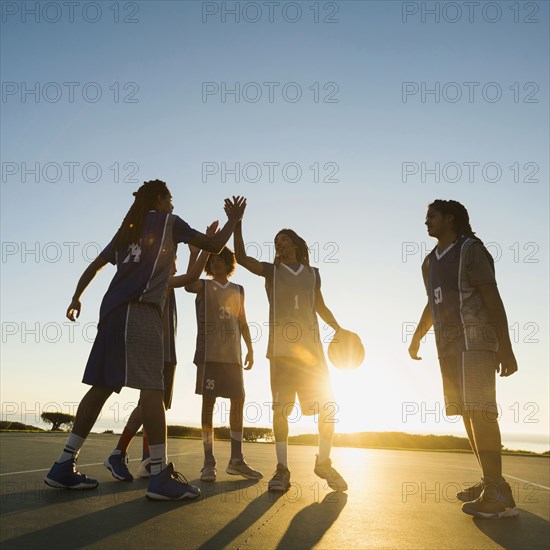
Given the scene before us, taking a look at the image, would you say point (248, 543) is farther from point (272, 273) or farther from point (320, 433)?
point (272, 273)

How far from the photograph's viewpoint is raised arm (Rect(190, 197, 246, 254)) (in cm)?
439

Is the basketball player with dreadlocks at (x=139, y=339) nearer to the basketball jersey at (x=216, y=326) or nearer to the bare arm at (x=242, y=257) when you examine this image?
the bare arm at (x=242, y=257)

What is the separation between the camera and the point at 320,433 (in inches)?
209

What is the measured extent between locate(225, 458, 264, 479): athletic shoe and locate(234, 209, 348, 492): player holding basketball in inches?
24.2

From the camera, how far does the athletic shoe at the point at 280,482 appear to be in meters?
4.69

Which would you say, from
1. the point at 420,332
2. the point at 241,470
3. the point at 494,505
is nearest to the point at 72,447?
the point at 241,470

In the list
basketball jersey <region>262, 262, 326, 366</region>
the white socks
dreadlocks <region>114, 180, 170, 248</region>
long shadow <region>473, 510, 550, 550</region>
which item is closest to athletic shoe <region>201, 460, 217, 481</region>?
basketball jersey <region>262, 262, 326, 366</region>

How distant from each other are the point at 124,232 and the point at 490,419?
9.64 ft

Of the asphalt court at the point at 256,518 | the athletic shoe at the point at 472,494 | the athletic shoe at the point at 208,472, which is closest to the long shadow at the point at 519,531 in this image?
the asphalt court at the point at 256,518

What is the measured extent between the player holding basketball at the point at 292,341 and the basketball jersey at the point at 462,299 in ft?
4.09

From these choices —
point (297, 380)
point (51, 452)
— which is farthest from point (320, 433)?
point (51, 452)

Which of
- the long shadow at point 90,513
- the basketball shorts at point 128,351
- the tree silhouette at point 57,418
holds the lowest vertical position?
the tree silhouette at point 57,418

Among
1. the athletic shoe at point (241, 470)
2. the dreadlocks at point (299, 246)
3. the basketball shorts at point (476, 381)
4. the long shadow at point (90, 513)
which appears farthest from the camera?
the dreadlocks at point (299, 246)

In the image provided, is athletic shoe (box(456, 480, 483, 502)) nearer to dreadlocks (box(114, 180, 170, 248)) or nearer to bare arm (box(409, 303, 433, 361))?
bare arm (box(409, 303, 433, 361))
